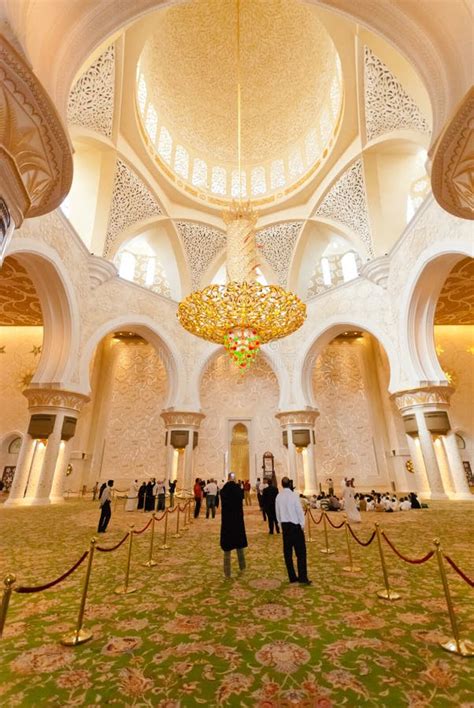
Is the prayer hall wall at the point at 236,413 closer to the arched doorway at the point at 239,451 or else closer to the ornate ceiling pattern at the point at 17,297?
the arched doorway at the point at 239,451

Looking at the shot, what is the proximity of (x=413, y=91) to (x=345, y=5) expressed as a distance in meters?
3.54

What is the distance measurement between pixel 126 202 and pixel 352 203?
23.2ft

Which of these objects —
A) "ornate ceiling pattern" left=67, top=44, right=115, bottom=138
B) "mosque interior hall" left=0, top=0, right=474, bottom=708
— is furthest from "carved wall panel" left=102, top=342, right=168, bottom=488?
"ornate ceiling pattern" left=67, top=44, right=115, bottom=138

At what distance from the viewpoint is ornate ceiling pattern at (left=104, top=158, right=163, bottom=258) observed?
970cm

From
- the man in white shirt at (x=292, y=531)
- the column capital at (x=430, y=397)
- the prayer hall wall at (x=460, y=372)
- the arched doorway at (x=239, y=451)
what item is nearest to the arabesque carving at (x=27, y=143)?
the man in white shirt at (x=292, y=531)

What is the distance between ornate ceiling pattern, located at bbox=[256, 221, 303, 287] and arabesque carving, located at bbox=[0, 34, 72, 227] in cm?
950

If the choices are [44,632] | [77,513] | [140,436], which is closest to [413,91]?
[44,632]

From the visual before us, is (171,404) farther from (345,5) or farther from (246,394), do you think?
(345,5)

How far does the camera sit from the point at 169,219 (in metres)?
11.5

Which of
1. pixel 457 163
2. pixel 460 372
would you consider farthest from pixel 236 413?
pixel 457 163

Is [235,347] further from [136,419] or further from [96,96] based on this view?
[136,419]

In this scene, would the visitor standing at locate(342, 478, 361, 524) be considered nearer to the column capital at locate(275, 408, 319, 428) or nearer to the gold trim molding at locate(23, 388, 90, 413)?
the column capital at locate(275, 408, 319, 428)

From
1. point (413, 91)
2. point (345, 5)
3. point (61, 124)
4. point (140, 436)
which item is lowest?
point (140, 436)

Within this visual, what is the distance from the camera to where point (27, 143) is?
9.87 feet
